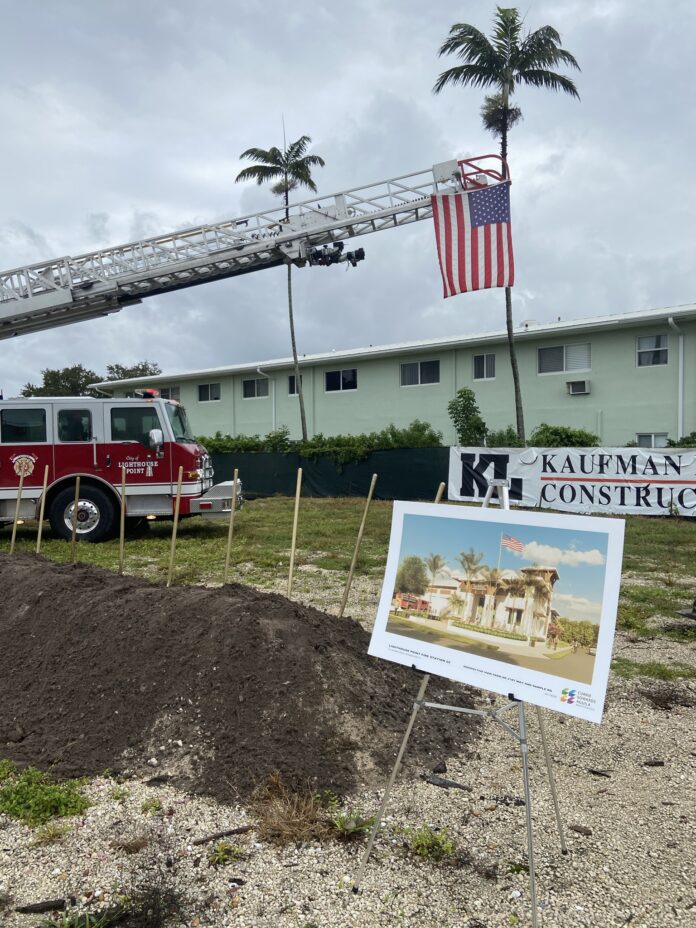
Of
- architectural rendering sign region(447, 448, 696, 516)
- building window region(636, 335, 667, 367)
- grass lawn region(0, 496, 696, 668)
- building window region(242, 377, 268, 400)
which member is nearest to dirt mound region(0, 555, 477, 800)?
grass lawn region(0, 496, 696, 668)

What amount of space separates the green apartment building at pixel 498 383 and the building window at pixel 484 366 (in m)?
0.03

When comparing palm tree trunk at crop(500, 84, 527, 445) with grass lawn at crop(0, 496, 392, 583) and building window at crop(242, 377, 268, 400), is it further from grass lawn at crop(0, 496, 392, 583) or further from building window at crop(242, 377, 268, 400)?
building window at crop(242, 377, 268, 400)

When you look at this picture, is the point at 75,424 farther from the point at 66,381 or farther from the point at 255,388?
the point at 66,381

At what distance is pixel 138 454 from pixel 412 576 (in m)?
9.63

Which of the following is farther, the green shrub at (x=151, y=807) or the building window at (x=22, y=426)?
the building window at (x=22, y=426)

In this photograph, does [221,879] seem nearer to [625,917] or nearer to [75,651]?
[625,917]

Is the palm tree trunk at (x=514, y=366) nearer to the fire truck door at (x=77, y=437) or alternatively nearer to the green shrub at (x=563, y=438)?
the green shrub at (x=563, y=438)

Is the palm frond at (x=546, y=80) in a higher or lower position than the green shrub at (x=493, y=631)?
higher

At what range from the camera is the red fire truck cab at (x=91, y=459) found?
39.4ft

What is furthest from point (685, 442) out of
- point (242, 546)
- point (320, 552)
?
point (242, 546)

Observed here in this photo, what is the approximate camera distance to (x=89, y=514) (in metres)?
12.1

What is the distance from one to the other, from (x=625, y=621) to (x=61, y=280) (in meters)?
9.51

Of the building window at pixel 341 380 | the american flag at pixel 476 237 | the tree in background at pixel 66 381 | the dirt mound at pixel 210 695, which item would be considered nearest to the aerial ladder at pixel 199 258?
the american flag at pixel 476 237

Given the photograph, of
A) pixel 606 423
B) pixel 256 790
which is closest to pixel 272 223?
pixel 256 790
